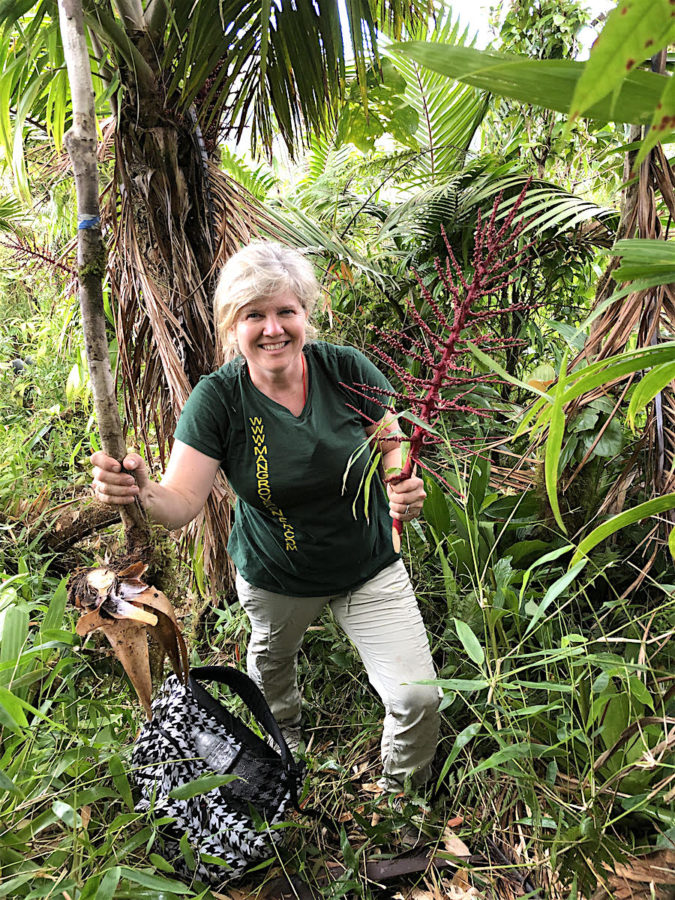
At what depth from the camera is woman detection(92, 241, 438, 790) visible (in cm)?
172

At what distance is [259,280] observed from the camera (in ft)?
5.57

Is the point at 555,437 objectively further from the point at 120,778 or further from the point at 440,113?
the point at 440,113

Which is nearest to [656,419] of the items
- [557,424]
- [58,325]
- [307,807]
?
[557,424]

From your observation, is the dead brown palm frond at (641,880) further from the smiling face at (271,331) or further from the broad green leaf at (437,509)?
the smiling face at (271,331)

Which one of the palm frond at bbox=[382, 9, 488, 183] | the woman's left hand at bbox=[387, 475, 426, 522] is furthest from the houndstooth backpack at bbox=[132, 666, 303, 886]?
the palm frond at bbox=[382, 9, 488, 183]

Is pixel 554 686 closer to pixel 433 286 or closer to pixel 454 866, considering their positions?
pixel 454 866

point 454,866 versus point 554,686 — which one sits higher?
point 554,686

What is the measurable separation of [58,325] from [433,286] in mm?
2483

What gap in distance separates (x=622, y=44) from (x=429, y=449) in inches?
90.7

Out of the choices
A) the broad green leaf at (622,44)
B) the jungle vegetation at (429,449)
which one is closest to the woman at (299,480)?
the jungle vegetation at (429,449)

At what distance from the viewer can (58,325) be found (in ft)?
13.1

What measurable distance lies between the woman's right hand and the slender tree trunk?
3cm

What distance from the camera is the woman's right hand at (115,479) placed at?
1.23 metres

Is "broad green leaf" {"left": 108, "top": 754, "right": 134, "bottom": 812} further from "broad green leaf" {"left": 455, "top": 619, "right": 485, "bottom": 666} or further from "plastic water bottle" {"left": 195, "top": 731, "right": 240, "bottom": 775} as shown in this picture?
"broad green leaf" {"left": 455, "top": 619, "right": 485, "bottom": 666}
